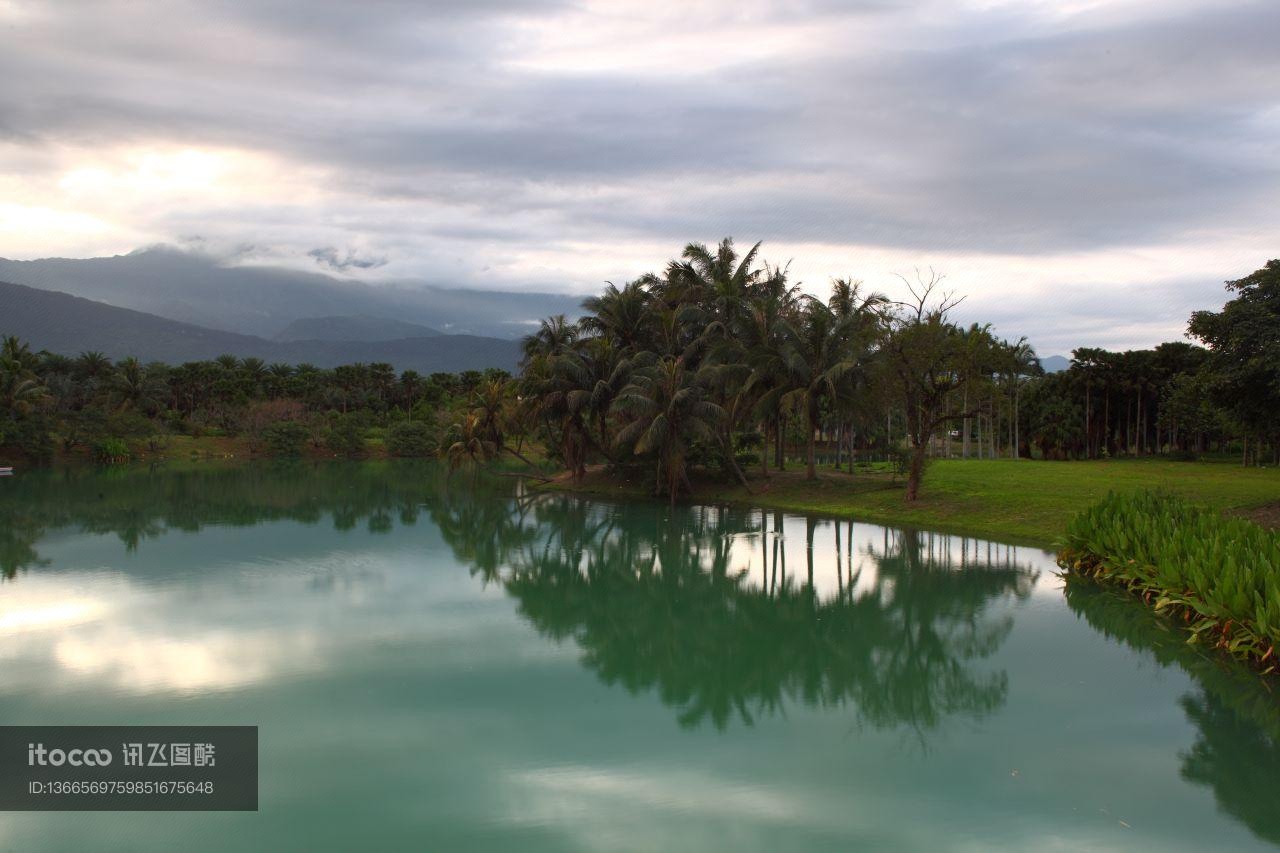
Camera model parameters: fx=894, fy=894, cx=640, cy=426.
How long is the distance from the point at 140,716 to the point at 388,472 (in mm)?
46473

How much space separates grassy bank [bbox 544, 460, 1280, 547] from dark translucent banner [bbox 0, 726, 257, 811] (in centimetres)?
1894

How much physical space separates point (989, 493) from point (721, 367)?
32.3ft

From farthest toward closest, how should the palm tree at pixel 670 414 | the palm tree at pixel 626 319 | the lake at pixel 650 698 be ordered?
the palm tree at pixel 626 319
the palm tree at pixel 670 414
the lake at pixel 650 698

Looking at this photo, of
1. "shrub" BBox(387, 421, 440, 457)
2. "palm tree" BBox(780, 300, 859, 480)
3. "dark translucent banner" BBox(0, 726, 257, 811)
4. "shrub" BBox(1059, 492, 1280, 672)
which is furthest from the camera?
"shrub" BBox(387, 421, 440, 457)

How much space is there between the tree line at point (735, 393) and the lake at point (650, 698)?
764 centimetres

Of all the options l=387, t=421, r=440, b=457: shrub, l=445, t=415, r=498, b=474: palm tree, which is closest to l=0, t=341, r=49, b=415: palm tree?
l=387, t=421, r=440, b=457: shrub

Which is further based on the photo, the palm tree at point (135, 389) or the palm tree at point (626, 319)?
the palm tree at point (135, 389)

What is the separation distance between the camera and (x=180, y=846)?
6.73 m

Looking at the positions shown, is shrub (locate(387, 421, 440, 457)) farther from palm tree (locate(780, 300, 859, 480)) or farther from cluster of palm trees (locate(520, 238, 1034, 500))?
palm tree (locate(780, 300, 859, 480))

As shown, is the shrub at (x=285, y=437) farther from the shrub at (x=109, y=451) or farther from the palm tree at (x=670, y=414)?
the palm tree at (x=670, y=414)

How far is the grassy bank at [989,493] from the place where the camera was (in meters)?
23.2

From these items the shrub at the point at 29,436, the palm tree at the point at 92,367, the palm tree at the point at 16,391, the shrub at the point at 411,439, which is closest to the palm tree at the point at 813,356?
the shrub at the point at 411,439

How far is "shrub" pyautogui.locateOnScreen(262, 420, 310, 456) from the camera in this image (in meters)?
65.9

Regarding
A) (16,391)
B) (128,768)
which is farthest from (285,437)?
(128,768)
